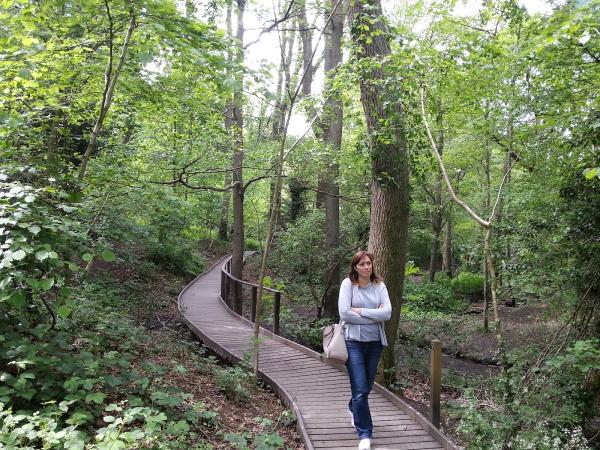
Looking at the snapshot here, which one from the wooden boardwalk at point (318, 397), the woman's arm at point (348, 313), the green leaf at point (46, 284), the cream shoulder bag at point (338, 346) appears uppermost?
the green leaf at point (46, 284)

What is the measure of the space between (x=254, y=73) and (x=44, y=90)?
89.8 inches

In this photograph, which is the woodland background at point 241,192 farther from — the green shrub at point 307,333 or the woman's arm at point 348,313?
the woman's arm at point 348,313

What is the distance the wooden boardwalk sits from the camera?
4551 millimetres

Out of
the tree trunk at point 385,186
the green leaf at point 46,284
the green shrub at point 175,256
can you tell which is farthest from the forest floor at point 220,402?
the green shrub at point 175,256

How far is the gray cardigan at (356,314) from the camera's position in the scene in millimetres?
4137

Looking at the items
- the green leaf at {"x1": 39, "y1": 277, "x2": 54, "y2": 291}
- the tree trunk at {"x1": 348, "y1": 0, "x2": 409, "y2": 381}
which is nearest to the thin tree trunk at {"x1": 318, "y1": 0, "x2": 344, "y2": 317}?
the tree trunk at {"x1": 348, "y1": 0, "x2": 409, "y2": 381}

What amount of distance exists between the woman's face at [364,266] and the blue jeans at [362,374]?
668 millimetres

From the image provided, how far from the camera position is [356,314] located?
416 cm

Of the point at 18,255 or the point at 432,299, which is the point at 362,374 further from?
the point at 432,299

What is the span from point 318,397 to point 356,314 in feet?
6.95

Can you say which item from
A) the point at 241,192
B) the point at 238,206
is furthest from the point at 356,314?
the point at 238,206

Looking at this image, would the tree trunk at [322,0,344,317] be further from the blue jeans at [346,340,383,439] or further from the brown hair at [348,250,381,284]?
the blue jeans at [346,340,383,439]

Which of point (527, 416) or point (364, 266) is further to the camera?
point (527, 416)

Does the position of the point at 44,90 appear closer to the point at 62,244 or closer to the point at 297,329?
the point at 62,244
